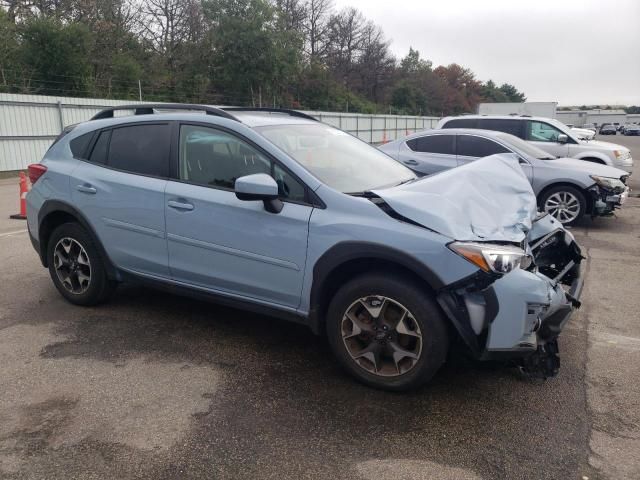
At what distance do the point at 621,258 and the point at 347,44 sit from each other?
63.1 metres

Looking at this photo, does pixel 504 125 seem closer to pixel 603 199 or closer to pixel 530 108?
pixel 603 199

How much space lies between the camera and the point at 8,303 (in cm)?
482

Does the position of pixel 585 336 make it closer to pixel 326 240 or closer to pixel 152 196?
pixel 326 240

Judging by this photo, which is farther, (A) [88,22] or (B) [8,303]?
(A) [88,22]

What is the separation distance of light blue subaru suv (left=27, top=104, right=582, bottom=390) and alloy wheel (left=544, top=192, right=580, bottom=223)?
4.66 m

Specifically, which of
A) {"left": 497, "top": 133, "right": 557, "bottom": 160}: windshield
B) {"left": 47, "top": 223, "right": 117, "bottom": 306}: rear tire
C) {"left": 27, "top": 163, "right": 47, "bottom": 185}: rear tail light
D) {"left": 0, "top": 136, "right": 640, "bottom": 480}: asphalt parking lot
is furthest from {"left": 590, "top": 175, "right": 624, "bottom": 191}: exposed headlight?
{"left": 27, "top": 163, "right": 47, "bottom": 185}: rear tail light

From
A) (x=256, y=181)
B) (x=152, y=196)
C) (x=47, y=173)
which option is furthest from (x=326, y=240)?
(x=47, y=173)

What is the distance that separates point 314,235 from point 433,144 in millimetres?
6594

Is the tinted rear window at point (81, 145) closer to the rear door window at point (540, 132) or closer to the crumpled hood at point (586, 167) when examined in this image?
the crumpled hood at point (586, 167)

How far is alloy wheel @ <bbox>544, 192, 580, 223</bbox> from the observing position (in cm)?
855

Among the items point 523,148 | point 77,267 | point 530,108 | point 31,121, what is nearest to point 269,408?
point 77,267

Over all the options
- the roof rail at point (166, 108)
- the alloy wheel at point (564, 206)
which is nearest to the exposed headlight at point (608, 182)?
the alloy wheel at point (564, 206)

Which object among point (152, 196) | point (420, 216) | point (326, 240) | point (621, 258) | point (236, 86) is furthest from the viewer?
point (236, 86)

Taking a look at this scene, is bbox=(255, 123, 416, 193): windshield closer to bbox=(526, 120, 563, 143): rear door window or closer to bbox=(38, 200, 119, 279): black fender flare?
bbox=(38, 200, 119, 279): black fender flare
